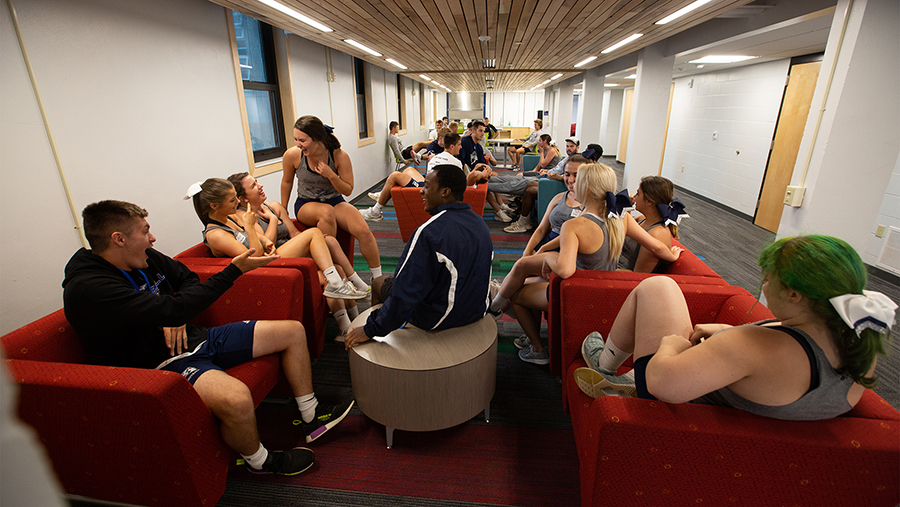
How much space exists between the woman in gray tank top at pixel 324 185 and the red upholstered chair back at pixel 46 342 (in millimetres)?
1715

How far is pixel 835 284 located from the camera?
1.03 metres

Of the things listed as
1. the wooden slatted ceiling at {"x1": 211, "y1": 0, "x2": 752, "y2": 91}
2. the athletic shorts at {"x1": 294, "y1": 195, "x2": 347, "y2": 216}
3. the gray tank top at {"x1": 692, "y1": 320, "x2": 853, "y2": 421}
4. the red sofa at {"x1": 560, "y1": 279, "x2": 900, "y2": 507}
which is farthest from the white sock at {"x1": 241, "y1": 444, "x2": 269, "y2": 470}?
the wooden slatted ceiling at {"x1": 211, "y1": 0, "x2": 752, "y2": 91}

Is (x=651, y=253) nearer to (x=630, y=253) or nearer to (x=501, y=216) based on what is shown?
(x=630, y=253)

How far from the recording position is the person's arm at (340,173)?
3.11 metres

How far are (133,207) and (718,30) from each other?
5779 mm

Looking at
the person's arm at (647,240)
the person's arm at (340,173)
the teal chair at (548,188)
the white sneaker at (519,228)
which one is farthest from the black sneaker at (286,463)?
the white sneaker at (519,228)

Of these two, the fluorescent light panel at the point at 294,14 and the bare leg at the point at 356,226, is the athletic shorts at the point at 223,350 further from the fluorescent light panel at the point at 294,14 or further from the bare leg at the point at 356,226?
the fluorescent light panel at the point at 294,14

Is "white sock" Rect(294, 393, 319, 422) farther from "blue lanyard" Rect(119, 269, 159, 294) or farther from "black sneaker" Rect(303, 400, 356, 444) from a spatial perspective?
"blue lanyard" Rect(119, 269, 159, 294)

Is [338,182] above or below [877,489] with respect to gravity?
above

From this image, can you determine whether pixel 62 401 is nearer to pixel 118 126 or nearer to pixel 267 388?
pixel 267 388

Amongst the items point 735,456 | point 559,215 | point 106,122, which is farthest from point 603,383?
point 106,122

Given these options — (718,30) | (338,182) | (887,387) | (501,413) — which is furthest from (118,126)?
(718,30)

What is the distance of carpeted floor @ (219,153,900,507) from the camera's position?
69.2 inches

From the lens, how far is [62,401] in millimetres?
1341
